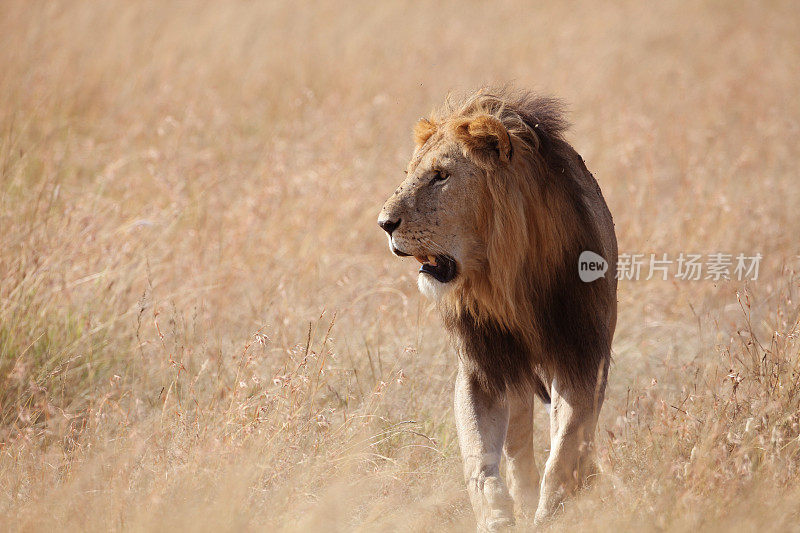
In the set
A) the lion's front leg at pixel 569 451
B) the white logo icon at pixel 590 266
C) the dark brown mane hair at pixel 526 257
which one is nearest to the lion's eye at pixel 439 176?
the dark brown mane hair at pixel 526 257

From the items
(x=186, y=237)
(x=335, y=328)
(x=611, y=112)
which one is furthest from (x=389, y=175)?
(x=611, y=112)

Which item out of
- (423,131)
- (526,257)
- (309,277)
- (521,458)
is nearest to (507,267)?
(526,257)

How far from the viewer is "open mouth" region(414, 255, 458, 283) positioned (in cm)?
334

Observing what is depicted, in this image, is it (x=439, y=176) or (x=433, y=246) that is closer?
(x=433, y=246)

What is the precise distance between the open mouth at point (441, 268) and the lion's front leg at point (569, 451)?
2.20 ft

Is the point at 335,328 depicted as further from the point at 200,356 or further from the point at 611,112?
the point at 611,112

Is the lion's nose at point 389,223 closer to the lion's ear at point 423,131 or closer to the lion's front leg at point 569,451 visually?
the lion's ear at point 423,131

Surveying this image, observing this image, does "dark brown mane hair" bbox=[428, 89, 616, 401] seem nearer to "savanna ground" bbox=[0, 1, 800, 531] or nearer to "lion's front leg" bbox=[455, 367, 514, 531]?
"lion's front leg" bbox=[455, 367, 514, 531]

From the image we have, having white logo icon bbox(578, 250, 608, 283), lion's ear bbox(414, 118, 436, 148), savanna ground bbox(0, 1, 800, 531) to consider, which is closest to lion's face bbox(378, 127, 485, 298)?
lion's ear bbox(414, 118, 436, 148)

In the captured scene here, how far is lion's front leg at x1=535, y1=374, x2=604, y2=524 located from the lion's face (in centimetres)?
69

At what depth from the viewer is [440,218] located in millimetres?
3289

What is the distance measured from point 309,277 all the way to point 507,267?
2.92 meters

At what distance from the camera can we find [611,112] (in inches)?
403

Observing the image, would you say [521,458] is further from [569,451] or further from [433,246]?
[433,246]
